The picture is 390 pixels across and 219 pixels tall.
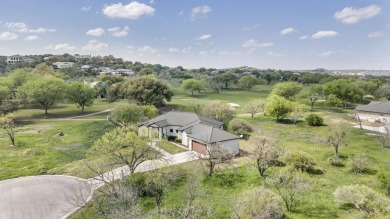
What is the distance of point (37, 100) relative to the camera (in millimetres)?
63219

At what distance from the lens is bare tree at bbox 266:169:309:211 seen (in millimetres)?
22017

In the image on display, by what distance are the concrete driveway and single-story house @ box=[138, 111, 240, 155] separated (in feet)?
30.7

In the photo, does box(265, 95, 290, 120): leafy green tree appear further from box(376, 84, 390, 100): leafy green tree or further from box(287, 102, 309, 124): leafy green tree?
box(376, 84, 390, 100): leafy green tree

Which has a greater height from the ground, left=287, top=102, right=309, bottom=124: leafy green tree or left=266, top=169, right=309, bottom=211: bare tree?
left=287, top=102, right=309, bottom=124: leafy green tree

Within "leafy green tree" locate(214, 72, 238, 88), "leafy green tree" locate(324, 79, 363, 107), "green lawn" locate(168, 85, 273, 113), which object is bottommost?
"green lawn" locate(168, 85, 273, 113)

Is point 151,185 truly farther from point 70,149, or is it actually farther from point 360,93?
point 360,93

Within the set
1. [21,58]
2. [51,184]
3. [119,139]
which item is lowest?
[51,184]

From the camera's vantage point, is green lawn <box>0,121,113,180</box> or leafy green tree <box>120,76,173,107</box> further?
leafy green tree <box>120,76,173,107</box>

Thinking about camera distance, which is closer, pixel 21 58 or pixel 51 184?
pixel 51 184

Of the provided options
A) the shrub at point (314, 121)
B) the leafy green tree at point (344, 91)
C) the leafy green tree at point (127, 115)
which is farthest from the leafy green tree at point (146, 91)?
the leafy green tree at point (344, 91)

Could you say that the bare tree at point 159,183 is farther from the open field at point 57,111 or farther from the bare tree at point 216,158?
the open field at point 57,111

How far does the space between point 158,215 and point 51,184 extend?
13.9m

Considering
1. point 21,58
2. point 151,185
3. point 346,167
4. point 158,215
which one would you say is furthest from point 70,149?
point 21,58

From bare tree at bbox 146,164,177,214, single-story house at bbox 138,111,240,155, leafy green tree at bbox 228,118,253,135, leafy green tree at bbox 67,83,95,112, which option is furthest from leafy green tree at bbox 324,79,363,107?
bare tree at bbox 146,164,177,214
